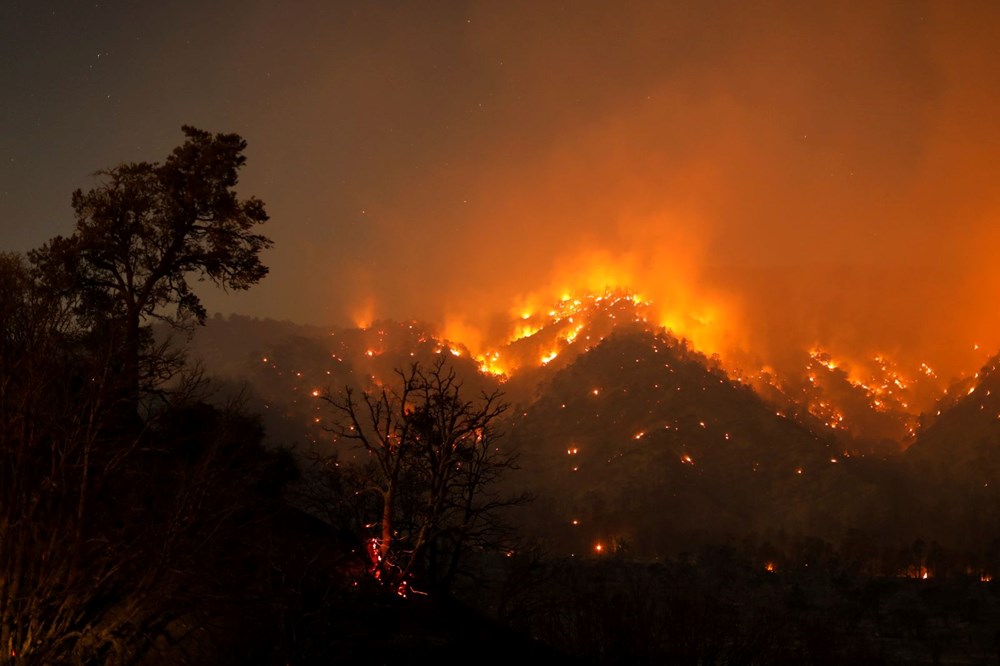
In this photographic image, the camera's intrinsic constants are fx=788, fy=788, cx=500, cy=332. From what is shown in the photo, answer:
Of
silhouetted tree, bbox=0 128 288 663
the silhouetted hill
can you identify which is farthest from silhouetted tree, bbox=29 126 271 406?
the silhouetted hill

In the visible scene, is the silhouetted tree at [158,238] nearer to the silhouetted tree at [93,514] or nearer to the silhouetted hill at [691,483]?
the silhouetted tree at [93,514]

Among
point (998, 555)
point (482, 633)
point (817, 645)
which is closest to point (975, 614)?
point (998, 555)

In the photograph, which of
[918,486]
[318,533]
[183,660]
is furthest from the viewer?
[918,486]

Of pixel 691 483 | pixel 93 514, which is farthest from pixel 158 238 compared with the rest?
pixel 691 483

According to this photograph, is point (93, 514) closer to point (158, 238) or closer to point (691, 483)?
point (158, 238)

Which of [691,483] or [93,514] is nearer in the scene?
[93,514]

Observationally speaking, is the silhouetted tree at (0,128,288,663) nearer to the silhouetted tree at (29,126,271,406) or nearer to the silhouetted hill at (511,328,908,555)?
the silhouetted tree at (29,126,271,406)

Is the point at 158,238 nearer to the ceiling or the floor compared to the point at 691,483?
nearer to the floor

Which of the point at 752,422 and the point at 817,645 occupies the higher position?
the point at 752,422

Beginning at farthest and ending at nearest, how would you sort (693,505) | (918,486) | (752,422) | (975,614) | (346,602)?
(752,422) → (918,486) → (693,505) → (975,614) → (346,602)

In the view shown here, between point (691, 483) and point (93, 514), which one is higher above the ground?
point (691, 483)

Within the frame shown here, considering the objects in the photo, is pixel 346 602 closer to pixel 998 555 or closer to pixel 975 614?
pixel 975 614

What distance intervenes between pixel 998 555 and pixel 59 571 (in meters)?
151

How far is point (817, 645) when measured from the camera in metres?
46.7
